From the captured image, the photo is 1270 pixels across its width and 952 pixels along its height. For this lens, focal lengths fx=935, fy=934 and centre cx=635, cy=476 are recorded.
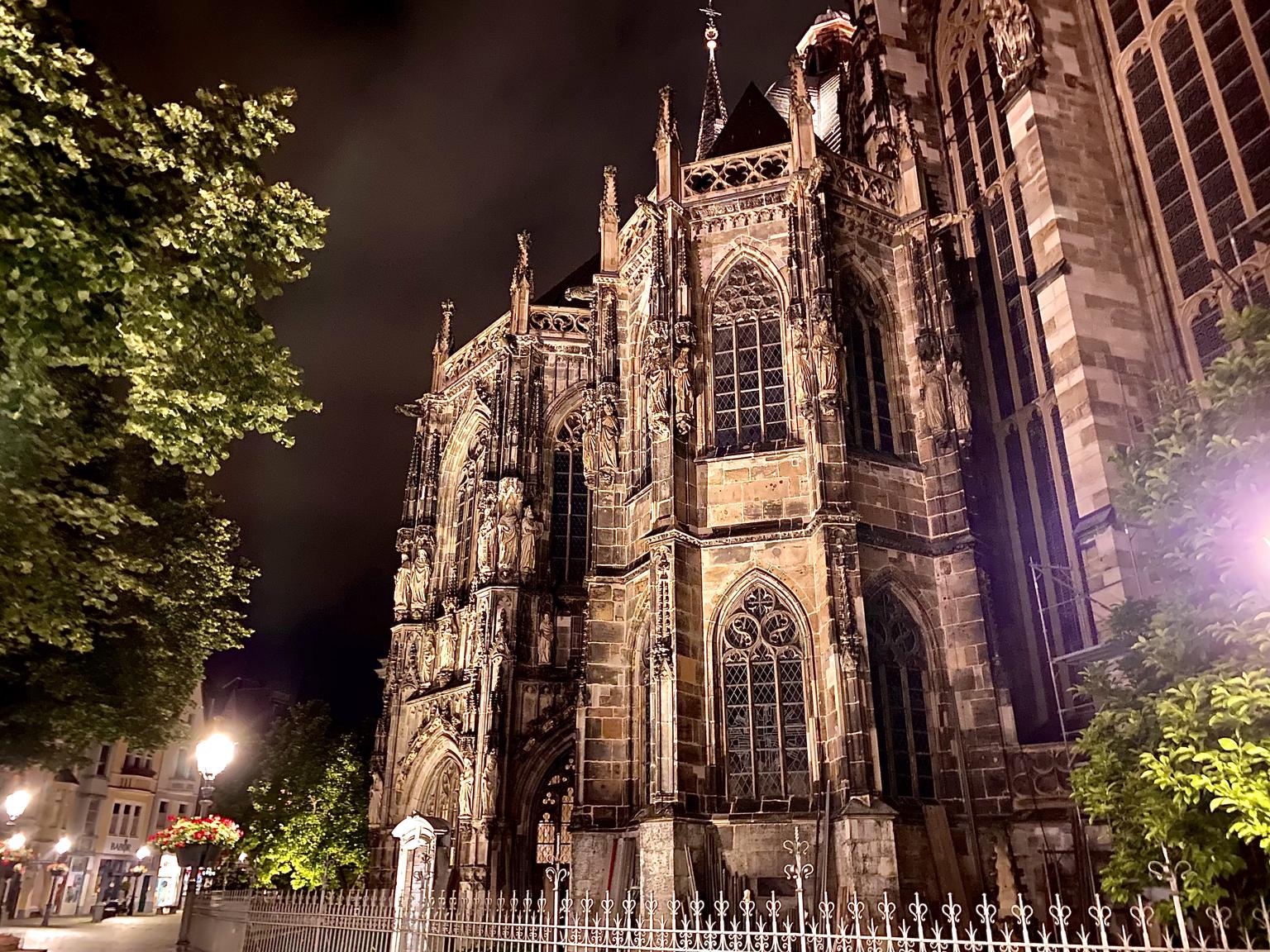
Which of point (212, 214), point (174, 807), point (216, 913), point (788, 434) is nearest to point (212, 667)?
point (174, 807)

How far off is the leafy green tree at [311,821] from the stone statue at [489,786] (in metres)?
11.2

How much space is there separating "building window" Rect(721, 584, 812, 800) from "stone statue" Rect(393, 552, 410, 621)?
13.5 m

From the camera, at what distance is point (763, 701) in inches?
597

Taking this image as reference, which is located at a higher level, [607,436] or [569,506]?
[569,506]

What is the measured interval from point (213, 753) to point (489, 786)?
8.73 meters

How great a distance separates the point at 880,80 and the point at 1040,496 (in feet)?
37.2

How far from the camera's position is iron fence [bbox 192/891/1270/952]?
25.1ft

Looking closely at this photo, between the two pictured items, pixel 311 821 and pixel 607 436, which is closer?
pixel 607 436

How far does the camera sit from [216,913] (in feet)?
55.2

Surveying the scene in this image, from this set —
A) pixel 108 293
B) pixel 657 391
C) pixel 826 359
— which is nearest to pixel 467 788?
pixel 657 391

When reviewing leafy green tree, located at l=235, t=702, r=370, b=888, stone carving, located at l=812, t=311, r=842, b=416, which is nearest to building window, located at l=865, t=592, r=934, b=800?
stone carving, located at l=812, t=311, r=842, b=416

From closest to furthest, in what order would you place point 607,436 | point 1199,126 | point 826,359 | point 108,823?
point 1199,126 < point 826,359 < point 607,436 < point 108,823

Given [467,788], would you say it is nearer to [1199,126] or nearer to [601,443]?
[601,443]

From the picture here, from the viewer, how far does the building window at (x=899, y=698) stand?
48.1 feet
